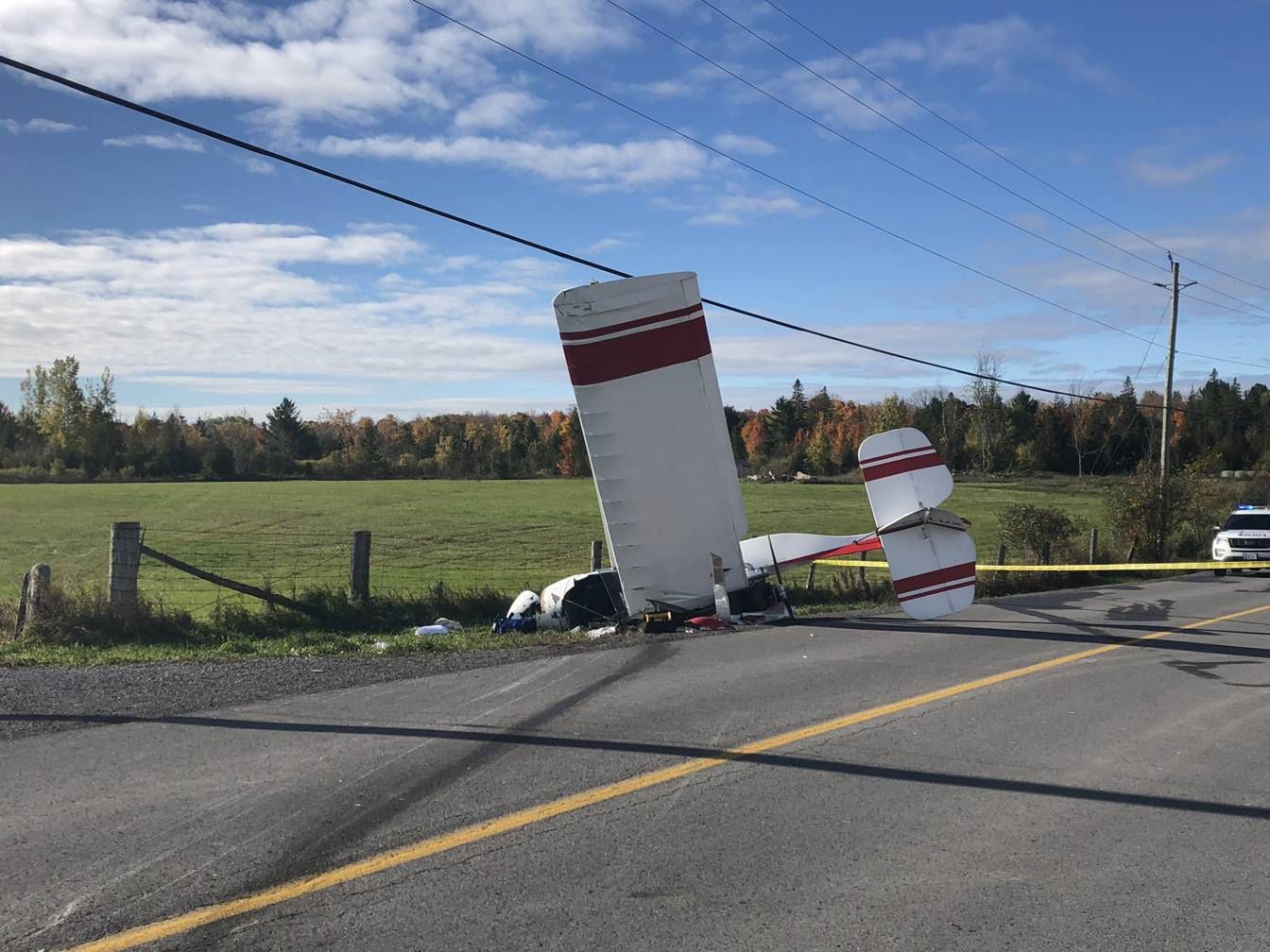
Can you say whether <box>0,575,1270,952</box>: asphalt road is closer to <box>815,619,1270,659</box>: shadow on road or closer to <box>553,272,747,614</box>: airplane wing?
<box>815,619,1270,659</box>: shadow on road

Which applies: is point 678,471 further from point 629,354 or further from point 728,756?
point 728,756

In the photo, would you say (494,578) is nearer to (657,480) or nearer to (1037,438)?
(657,480)

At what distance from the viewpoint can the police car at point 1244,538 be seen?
2450 cm

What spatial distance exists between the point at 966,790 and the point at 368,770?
3612 mm

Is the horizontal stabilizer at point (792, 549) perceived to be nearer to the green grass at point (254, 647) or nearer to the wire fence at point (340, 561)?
the green grass at point (254, 647)

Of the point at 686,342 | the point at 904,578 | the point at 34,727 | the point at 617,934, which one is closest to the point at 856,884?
the point at 617,934

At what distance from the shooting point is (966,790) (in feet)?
19.4

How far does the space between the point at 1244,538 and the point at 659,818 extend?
24872mm

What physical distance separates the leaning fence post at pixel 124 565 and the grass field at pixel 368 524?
1.45m

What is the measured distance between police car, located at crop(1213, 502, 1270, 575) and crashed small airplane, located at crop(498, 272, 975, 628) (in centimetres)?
1638

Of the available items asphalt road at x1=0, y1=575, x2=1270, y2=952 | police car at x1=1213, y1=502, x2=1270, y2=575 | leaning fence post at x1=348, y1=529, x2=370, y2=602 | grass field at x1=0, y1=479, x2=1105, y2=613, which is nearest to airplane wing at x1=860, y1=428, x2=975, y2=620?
asphalt road at x1=0, y1=575, x2=1270, y2=952

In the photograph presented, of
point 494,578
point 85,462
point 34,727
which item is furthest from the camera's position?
point 85,462

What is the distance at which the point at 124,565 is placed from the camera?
11914 mm

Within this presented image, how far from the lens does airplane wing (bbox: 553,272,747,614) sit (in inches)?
477
